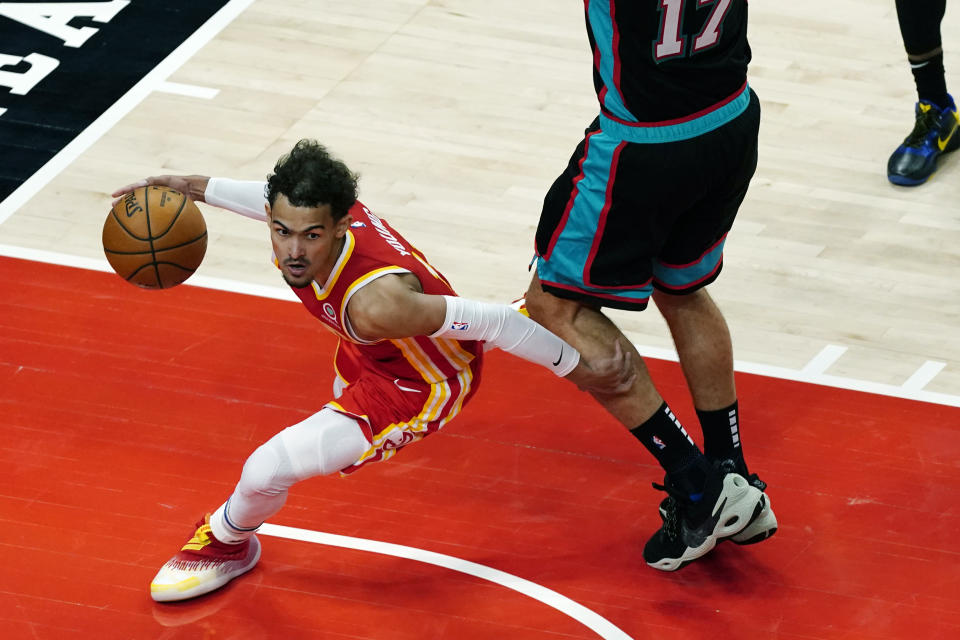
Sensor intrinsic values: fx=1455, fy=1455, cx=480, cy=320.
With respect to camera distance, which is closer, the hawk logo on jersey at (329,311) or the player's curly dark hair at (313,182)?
the player's curly dark hair at (313,182)

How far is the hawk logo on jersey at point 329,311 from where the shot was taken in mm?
4105

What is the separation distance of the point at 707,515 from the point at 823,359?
59.5 inches

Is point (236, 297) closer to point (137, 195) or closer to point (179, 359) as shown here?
point (179, 359)

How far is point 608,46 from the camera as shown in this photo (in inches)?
160

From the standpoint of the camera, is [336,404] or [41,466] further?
[41,466]

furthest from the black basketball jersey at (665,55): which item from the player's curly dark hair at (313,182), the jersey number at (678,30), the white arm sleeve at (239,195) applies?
the white arm sleeve at (239,195)

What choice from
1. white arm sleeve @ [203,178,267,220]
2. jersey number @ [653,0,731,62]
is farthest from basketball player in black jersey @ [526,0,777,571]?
white arm sleeve @ [203,178,267,220]

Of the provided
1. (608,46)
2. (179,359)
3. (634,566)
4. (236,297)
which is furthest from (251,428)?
(608,46)

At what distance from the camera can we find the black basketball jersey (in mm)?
3967

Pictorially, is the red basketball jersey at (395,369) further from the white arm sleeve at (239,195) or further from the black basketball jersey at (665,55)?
the black basketball jersey at (665,55)

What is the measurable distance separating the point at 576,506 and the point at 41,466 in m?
1.81

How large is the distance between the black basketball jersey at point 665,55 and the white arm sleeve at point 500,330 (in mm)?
661

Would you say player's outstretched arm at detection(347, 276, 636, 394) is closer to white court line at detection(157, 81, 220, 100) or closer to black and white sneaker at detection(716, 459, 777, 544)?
black and white sneaker at detection(716, 459, 777, 544)

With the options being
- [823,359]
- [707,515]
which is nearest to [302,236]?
[707,515]
